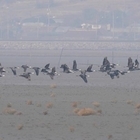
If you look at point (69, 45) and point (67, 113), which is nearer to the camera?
point (67, 113)

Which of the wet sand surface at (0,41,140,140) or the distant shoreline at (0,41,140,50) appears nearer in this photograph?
the wet sand surface at (0,41,140,140)

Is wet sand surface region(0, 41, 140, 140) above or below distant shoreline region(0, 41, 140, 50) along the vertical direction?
above

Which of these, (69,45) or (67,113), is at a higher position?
(67,113)

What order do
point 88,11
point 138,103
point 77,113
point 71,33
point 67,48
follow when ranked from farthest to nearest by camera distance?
point 88,11 < point 71,33 < point 67,48 < point 138,103 < point 77,113

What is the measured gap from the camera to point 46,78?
56.6 meters

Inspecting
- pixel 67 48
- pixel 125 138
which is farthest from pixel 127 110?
pixel 67 48

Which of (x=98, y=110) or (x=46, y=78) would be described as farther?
(x=46, y=78)

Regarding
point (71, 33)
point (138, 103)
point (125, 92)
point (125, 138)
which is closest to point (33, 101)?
point (138, 103)

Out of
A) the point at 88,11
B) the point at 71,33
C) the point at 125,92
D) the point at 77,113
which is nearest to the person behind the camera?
the point at 77,113

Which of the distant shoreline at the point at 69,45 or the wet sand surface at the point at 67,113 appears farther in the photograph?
the distant shoreline at the point at 69,45

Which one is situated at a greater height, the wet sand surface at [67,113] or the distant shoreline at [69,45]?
the wet sand surface at [67,113]

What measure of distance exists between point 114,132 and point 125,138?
1.20 m

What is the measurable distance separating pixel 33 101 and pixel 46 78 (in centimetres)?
1932

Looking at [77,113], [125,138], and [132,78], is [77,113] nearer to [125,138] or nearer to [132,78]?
[125,138]
